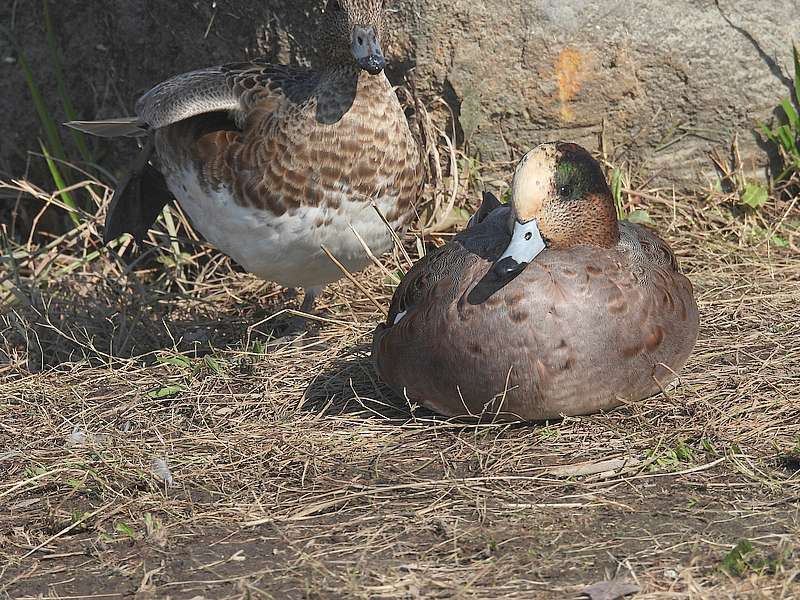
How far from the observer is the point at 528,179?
10.8 feet

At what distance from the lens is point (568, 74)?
16.5 ft

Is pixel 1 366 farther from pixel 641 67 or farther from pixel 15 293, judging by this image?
pixel 641 67

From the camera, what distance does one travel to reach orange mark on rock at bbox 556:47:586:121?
5.01 m

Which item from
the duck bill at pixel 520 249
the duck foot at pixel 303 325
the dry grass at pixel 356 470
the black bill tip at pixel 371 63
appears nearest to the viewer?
the dry grass at pixel 356 470

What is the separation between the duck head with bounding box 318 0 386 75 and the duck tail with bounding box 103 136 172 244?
3.62 ft

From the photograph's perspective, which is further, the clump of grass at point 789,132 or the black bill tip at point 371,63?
the clump of grass at point 789,132

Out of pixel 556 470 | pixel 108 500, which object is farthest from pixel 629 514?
pixel 108 500

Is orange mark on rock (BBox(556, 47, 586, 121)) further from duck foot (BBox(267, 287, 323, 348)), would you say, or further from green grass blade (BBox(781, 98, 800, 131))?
duck foot (BBox(267, 287, 323, 348))

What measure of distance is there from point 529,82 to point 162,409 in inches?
87.1

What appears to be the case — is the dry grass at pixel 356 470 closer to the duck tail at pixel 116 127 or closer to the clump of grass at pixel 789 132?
the clump of grass at pixel 789 132

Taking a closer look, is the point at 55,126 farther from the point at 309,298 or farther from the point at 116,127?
the point at 309,298

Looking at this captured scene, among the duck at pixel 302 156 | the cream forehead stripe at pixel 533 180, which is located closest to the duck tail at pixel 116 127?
the duck at pixel 302 156

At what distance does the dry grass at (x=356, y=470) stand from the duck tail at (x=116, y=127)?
0.75 meters

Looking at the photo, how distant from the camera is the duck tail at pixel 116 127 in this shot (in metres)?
4.55
